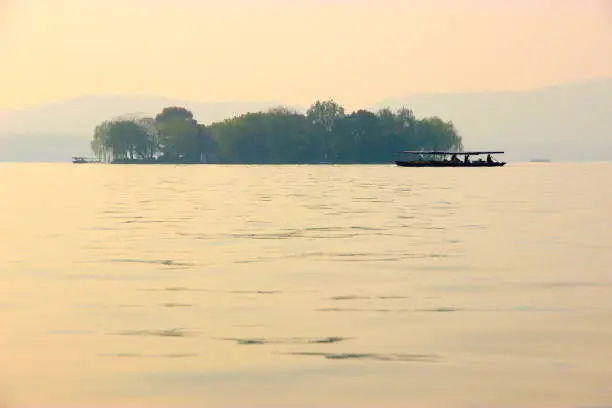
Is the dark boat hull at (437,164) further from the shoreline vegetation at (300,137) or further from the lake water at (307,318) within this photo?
the lake water at (307,318)

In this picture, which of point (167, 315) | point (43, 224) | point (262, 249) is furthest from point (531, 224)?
point (167, 315)

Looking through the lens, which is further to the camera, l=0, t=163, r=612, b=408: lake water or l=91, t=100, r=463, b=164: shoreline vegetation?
l=91, t=100, r=463, b=164: shoreline vegetation

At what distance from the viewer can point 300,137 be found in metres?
154

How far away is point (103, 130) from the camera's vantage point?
165500 mm

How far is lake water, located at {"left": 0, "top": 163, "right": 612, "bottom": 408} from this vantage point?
8.69 metres

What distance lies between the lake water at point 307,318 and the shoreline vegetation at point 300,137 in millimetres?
131170

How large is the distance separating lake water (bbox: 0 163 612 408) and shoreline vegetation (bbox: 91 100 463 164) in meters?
131

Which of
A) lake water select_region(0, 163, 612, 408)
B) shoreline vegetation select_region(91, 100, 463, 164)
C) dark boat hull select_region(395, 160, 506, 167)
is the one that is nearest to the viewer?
lake water select_region(0, 163, 612, 408)

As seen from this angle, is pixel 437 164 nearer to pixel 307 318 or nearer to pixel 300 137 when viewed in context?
pixel 300 137

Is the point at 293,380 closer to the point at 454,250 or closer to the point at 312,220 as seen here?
the point at 454,250

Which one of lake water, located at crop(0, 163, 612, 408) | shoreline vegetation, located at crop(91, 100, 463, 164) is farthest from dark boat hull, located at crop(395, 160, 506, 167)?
lake water, located at crop(0, 163, 612, 408)

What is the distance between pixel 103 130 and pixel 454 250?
15218cm

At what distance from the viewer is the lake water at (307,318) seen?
869cm

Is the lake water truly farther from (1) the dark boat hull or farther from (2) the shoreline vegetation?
(2) the shoreline vegetation
